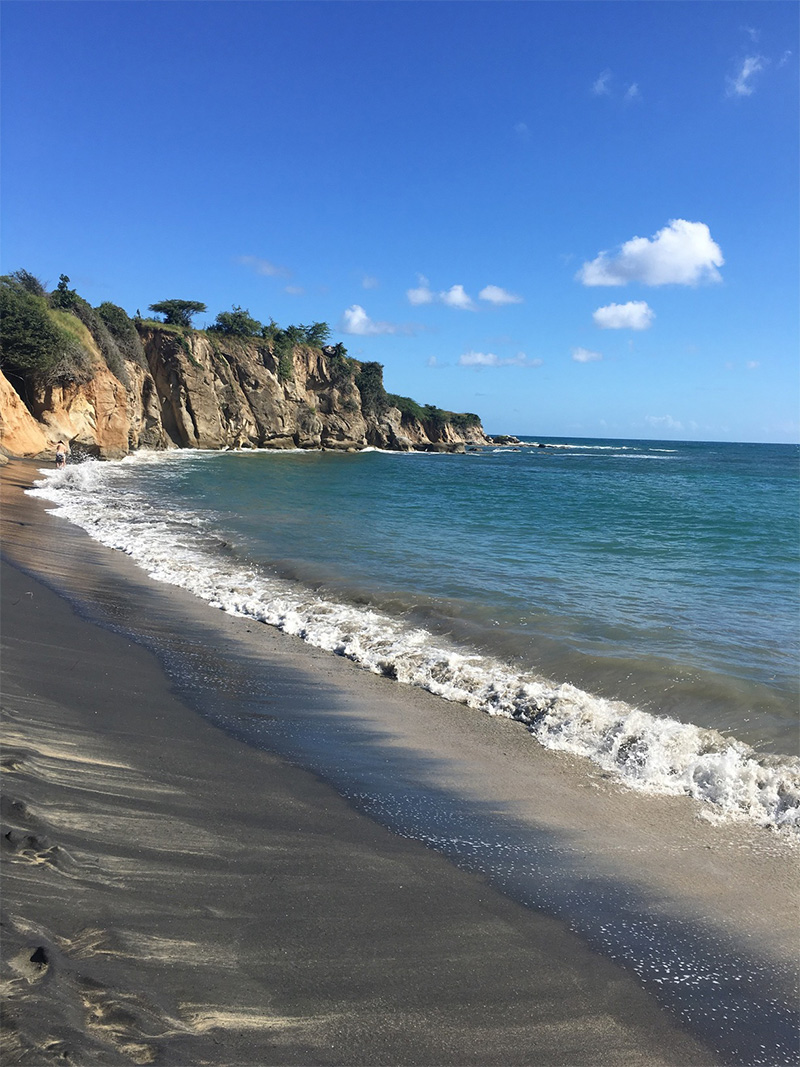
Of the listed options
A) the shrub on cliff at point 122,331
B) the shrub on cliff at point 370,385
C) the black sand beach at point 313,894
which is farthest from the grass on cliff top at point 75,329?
the shrub on cliff at point 370,385

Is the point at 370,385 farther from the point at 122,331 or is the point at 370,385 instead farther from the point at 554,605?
the point at 554,605

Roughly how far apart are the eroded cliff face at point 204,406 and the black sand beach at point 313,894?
2651 centimetres

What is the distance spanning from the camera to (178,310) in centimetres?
6172

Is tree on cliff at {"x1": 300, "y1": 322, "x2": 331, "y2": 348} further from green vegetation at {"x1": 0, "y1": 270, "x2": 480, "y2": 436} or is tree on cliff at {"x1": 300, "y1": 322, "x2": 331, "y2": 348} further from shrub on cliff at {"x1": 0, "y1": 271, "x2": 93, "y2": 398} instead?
shrub on cliff at {"x1": 0, "y1": 271, "x2": 93, "y2": 398}

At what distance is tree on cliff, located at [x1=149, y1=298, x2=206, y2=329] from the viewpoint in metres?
61.6

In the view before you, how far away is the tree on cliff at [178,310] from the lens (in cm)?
6162

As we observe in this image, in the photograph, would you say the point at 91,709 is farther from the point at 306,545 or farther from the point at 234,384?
the point at 234,384

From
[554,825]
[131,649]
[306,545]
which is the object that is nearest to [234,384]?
[306,545]

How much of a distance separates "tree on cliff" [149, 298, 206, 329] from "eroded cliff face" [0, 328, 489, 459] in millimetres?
4412

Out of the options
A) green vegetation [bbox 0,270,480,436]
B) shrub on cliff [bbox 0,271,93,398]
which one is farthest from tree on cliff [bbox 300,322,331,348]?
shrub on cliff [bbox 0,271,93,398]

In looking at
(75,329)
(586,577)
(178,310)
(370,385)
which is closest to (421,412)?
(370,385)

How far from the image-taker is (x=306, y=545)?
49.0 ft

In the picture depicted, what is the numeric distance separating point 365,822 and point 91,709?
2.59m

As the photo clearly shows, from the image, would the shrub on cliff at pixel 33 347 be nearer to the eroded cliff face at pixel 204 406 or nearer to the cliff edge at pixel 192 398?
the cliff edge at pixel 192 398
